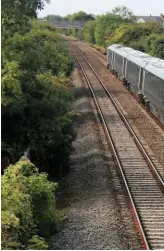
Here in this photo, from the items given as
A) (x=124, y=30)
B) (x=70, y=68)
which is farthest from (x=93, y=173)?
(x=124, y=30)

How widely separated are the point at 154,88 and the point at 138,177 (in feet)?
31.6

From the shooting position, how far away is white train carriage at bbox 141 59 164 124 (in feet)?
79.3

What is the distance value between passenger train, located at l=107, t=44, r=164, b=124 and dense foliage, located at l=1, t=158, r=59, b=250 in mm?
12099

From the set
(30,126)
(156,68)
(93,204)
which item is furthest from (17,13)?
(156,68)

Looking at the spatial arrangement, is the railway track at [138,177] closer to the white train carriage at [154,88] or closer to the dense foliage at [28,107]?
the white train carriage at [154,88]

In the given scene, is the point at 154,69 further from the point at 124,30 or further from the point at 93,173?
the point at 124,30

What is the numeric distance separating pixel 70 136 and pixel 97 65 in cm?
3919

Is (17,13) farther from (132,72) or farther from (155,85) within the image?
(132,72)

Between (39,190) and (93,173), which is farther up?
(39,190)

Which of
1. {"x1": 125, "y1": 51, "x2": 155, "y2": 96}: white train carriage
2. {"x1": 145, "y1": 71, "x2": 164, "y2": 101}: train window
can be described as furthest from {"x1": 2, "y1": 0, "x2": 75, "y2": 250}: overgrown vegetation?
{"x1": 125, "y1": 51, "x2": 155, "y2": 96}: white train carriage

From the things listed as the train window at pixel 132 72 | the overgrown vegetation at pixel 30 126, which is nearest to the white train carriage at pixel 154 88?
the train window at pixel 132 72

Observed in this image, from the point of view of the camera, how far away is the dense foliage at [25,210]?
955cm

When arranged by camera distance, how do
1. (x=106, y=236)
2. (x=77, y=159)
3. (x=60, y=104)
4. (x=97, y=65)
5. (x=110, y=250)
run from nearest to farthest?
(x=110, y=250) < (x=106, y=236) < (x=60, y=104) < (x=77, y=159) < (x=97, y=65)

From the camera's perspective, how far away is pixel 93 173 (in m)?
17.9
